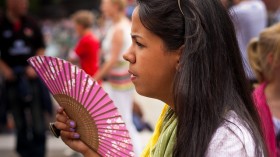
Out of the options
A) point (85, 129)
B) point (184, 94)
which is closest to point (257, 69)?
point (85, 129)

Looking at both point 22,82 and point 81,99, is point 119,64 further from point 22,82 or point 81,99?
point 81,99

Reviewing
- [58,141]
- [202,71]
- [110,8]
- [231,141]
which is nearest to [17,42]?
[110,8]

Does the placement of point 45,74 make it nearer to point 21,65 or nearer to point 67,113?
point 67,113

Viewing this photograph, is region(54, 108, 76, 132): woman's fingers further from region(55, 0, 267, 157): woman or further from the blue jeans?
the blue jeans

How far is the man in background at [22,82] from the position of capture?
7.51m

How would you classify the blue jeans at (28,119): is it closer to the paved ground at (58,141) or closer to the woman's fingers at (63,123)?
the paved ground at (58,141)

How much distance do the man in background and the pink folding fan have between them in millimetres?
5135

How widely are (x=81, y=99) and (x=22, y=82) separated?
5.22 m

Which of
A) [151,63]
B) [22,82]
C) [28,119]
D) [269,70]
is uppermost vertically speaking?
[22,82]

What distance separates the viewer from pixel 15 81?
7500mm

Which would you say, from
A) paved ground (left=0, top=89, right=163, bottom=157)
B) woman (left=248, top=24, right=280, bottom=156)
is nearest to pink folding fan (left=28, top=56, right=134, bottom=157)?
woman (left=248, top=24, right=280, bottom=156)

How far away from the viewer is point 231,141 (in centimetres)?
191

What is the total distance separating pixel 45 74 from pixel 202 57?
24.2 inches

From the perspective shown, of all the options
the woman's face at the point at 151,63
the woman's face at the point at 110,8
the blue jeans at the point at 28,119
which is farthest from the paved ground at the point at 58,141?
the woman's face at the point at 151,63
